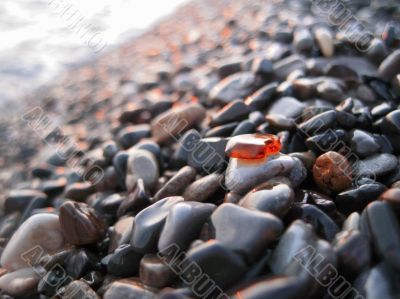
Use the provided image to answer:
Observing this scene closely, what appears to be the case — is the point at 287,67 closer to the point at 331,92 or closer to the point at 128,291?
the point at 331,92

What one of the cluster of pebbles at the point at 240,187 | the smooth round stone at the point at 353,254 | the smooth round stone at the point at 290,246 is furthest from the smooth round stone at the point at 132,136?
the smooth round stone at the point at 353,254

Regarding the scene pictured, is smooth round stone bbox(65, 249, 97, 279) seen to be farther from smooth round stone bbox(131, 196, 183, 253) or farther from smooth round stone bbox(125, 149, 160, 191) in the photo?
smooth round stone bbox(125, 149, 160, 191)

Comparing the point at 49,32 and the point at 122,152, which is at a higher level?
the point at 49,32

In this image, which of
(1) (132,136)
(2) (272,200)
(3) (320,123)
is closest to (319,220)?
(2) (272,200)

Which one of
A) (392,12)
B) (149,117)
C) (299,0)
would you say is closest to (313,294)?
(149,117)

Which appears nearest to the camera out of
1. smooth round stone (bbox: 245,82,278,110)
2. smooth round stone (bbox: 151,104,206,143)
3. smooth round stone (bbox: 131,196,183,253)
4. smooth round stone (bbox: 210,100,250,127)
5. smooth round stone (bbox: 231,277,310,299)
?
smooth round stone (bbox: 231,277,310,299)

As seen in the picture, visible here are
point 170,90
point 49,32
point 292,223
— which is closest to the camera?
point 292,223

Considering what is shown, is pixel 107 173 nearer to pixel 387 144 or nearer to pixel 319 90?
pixel 319 90

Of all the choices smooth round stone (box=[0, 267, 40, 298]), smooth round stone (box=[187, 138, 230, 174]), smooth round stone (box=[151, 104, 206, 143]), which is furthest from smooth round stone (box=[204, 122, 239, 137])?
smooth round stone (box=[0, 267, 40, 298])
